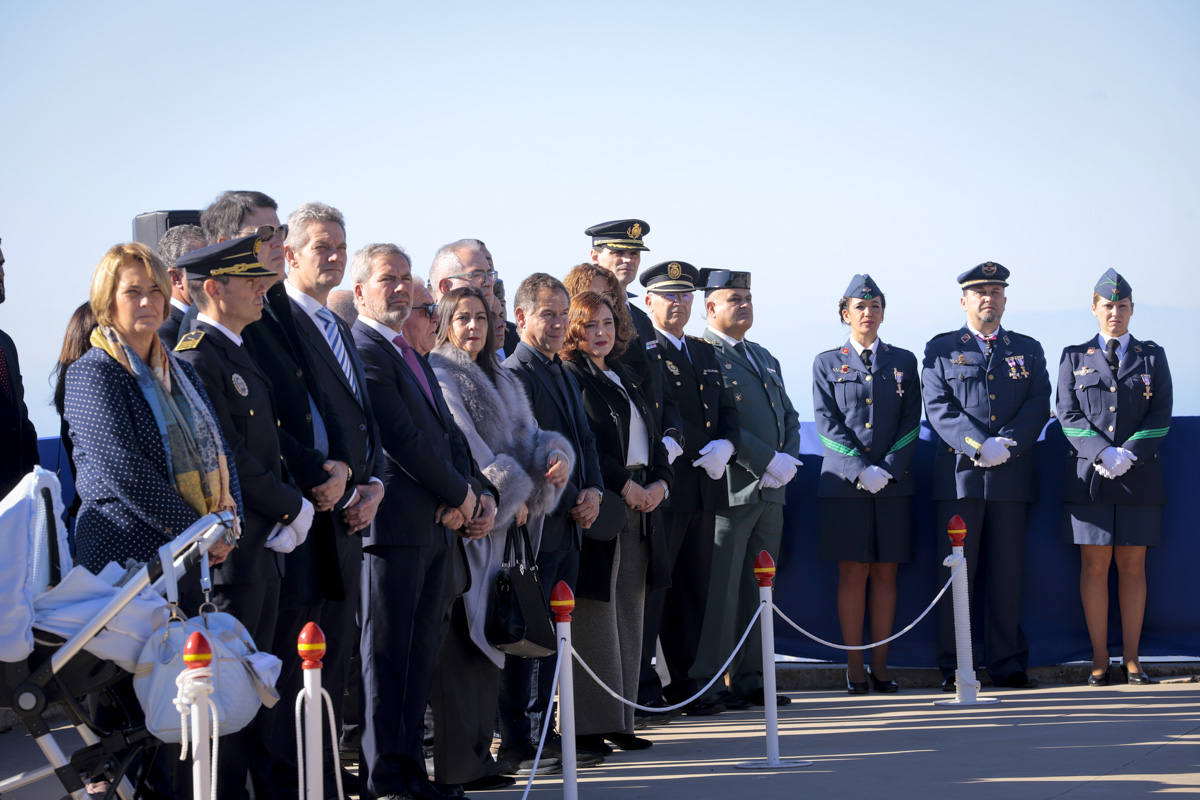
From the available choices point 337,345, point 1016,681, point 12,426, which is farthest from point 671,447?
point 12,426

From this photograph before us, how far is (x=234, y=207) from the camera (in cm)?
543

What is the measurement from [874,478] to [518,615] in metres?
3.64

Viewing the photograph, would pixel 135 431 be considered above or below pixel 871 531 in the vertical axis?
above

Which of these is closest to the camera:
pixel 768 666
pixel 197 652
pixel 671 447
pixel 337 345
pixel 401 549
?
pixel 197 652

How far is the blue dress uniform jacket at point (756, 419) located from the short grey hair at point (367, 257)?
10.4ft

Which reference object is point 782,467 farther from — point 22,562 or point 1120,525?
point 22,562

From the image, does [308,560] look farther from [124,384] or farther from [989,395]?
[989,395]

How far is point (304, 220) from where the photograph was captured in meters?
5.57

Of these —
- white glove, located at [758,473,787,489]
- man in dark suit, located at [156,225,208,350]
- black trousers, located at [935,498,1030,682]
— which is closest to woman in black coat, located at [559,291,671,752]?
white glove, located at [758,473,787,489]

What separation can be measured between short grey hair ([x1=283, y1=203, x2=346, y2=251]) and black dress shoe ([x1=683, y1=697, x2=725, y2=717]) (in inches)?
149

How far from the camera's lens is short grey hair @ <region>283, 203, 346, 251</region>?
5.56 m

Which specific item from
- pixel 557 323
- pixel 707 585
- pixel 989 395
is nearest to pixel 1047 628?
pixel 989 395

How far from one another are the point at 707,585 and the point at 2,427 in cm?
415

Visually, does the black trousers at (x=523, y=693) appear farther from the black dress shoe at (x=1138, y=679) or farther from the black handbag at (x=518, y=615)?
the black dress shoe at (x=1138, y=679)
